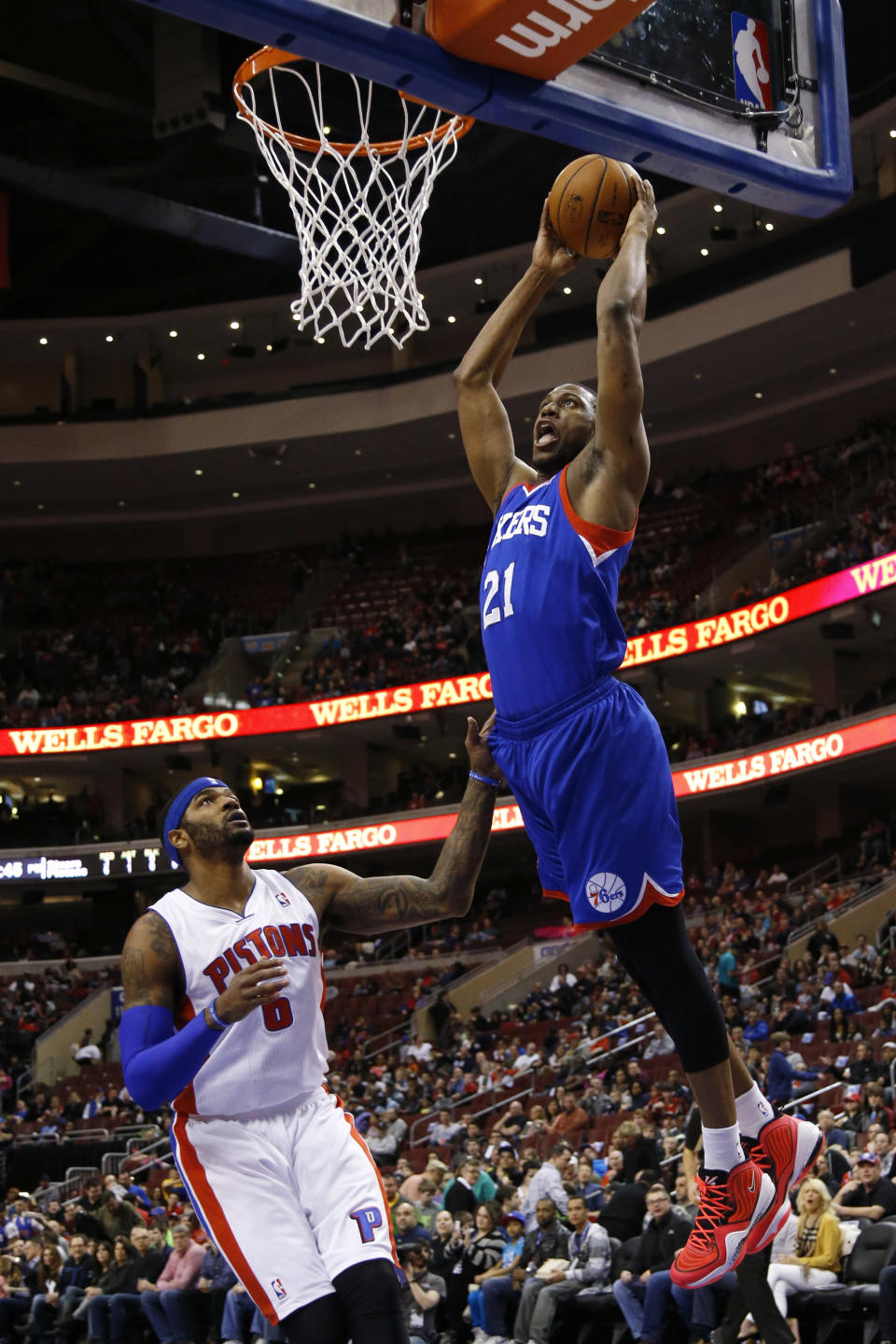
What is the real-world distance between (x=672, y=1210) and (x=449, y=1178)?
4211 millimetres

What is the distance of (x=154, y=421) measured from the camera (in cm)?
3756

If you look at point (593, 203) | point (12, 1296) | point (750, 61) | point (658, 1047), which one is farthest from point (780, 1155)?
point (658, 1047)

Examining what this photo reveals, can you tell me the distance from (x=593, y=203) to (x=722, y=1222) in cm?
293

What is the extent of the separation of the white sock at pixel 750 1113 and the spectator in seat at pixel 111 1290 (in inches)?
405

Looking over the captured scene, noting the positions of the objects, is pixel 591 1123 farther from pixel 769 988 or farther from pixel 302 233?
pixel 302 233

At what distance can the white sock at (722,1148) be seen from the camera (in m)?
4.33

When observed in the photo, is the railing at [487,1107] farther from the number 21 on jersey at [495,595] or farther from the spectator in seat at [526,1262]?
the number 21 on jersey at [495,595]

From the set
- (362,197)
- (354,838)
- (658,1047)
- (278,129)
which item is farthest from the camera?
(354,838)

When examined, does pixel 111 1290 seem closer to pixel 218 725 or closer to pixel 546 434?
pixel 546 434

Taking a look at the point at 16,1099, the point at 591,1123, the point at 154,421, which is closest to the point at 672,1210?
the point at 591,1123

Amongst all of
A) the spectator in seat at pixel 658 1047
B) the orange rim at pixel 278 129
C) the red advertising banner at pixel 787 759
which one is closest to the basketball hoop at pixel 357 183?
the orange rim at pixel 278 129

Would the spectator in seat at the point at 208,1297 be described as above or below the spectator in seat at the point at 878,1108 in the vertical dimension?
below

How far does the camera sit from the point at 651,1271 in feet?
34.8

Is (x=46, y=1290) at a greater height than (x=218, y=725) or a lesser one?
lesser
